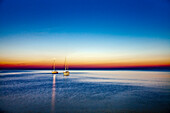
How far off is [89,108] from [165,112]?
769 cm

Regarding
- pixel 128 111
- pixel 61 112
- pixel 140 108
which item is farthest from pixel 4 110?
pixel 140 108

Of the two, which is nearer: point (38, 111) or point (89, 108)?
point (38, 111)

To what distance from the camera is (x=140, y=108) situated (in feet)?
44.8

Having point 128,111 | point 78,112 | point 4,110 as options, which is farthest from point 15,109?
point 128,111

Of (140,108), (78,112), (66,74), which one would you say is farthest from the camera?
(66,74)

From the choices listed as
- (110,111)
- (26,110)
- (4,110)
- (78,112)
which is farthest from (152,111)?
(4,110)

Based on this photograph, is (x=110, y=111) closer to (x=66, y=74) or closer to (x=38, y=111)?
(x=38, y=111)

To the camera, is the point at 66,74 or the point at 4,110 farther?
the point at 66,74

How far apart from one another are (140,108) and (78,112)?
6.84m

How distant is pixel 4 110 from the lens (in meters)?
12.8

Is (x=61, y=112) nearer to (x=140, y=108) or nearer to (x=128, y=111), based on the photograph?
(x=128, y=111)

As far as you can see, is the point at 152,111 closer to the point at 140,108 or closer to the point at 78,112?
the point at 140,108

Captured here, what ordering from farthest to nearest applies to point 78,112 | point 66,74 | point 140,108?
point 66,74 < point 140,108 < point 78,112

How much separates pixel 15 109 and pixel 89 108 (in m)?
7.82
